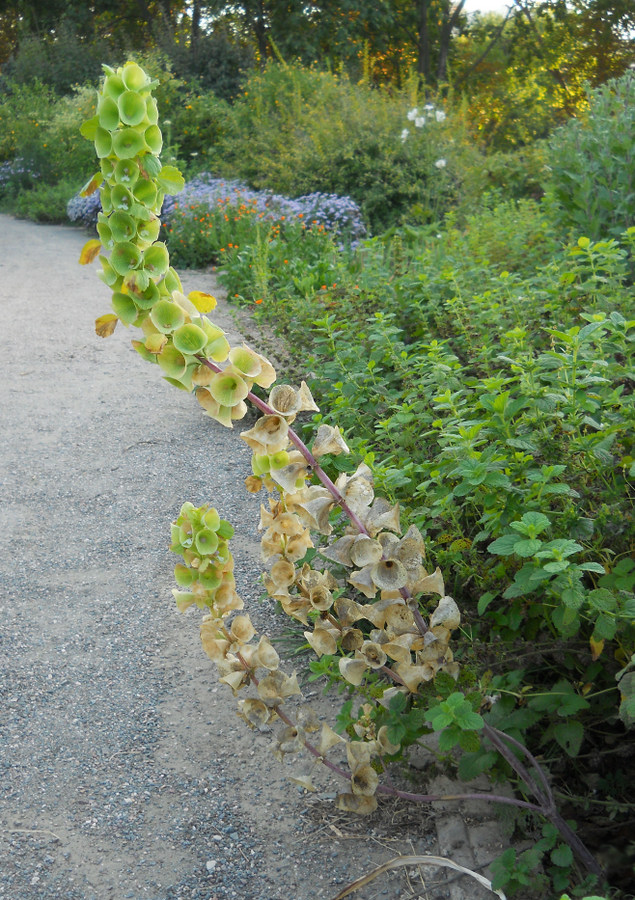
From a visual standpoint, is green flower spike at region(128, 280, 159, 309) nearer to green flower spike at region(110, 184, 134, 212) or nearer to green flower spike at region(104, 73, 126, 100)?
green flower spike at region(110, 184, 134, 212)

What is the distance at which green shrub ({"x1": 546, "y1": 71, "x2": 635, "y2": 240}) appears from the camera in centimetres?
484

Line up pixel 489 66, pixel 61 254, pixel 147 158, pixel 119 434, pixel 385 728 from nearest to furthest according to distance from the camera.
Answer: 1. pixel 147 158
2. pixel 385 728
3. pixel 119 434
4. pixel 61 254
5. pixel 489 66

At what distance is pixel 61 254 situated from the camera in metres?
9.30

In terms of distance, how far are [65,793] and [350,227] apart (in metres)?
7.09

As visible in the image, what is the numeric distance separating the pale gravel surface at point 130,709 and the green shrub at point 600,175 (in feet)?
8.87

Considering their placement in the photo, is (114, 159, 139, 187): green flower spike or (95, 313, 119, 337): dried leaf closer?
(114, 159, 139, 187): green flower spike

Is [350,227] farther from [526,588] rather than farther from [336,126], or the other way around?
[526,588]

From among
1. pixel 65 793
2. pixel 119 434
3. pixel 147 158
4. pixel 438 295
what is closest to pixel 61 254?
pixel 119 434

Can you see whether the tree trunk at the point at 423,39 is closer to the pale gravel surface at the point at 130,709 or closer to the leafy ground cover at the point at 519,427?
the leafy ground cover at the point at 519,427

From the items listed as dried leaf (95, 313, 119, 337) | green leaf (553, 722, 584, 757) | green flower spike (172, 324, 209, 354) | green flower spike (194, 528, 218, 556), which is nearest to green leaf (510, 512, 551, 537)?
green leaf (553, 722, 584, 757)

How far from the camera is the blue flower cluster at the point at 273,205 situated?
8312 mm

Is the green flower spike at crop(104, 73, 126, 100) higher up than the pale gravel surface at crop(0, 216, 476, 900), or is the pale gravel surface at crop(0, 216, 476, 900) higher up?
the green flower spike at crop(104, 73, 126, 100)

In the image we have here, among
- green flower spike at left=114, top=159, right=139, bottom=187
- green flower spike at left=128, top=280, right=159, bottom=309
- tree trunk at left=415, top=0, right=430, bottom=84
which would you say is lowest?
green flower spike at left=128, top=280, right=159, bottom=309

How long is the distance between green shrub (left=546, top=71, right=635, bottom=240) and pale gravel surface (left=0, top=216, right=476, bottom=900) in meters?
2.70
